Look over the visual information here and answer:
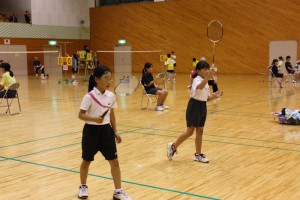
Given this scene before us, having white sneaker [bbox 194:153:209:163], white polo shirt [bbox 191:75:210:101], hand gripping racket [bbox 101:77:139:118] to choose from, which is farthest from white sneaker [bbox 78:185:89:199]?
white polo shirt [bbox 191:75:210:101]

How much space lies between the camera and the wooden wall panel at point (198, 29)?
30.2 meters

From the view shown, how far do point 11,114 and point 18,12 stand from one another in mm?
27380

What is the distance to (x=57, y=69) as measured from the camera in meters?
37.6

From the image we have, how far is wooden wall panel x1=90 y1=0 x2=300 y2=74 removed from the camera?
1187 inches

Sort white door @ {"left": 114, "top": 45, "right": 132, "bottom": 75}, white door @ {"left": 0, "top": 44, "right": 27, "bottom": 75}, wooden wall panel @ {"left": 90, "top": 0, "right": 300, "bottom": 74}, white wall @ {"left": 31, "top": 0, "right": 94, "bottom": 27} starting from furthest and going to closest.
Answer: white door @ {"left": 114, "top": 45, "right": 132, "bottom": 75}, white wall @ {"left": 31, "top": 0, "right": 94, "bottom": 27}, white door @ {"left": 0, "top": 44, "right": 27, "bottom": 75}, wooden wall panel @ {"left": 90, "top": 0, "right": 300, "bottom": 74}

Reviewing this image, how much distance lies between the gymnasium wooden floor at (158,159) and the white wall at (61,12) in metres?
25.8

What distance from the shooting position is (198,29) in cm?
3366

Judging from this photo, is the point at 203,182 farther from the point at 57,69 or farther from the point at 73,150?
the point at 57,69

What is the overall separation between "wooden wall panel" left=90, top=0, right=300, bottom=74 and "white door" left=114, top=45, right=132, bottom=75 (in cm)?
A: 64

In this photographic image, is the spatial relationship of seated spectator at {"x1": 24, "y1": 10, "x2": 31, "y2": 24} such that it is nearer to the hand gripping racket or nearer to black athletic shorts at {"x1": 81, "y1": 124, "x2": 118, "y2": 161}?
the hand gripping racket

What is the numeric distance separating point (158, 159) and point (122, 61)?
32783mm

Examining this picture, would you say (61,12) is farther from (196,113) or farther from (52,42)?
(196,113)

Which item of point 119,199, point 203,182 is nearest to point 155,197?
point 119,199

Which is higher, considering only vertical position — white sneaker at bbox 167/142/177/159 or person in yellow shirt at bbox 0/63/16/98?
person in yellow shirt at bbox 0/63/16/98
